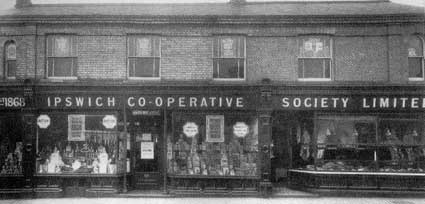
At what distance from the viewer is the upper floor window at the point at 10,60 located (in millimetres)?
16266

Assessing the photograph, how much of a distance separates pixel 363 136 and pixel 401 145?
1.23m

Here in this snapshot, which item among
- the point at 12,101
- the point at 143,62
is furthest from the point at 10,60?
the point at 143,62

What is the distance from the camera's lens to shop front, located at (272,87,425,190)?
1578 centimetres

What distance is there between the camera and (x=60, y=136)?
16078 millimetres

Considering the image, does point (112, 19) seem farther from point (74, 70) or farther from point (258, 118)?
point (258, 118)

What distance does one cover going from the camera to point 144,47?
16.3 metres

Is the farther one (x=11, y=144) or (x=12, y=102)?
(x=11, y=144)

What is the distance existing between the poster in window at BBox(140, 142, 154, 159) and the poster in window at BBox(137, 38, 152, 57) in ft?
9.69

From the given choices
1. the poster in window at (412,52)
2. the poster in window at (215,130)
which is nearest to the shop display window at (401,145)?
the poster in window at (412,52)

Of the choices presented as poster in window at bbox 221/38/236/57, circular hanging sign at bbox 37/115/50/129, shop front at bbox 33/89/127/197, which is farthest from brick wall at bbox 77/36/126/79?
poster in window at bbox 221/38/236/57

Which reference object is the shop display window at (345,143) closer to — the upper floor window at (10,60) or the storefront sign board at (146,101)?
the storefront sign board at (146,101)

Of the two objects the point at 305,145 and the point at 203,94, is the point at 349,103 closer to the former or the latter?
the point at 305,145

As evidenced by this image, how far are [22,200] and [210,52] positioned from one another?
742 cm

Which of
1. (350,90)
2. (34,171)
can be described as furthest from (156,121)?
(350,90)
